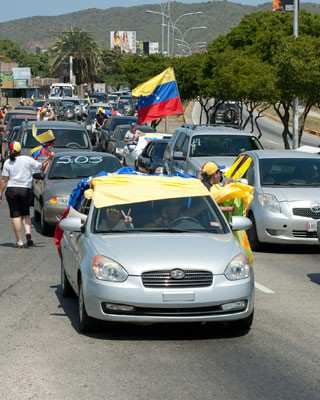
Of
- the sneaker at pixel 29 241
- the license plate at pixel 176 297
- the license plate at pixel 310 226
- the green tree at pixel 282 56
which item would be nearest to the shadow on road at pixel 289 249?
the license plate at pixel 310 226

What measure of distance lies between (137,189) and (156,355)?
7.89ft

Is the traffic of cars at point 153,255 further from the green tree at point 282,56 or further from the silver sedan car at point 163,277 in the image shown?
the green tree at point 282,56

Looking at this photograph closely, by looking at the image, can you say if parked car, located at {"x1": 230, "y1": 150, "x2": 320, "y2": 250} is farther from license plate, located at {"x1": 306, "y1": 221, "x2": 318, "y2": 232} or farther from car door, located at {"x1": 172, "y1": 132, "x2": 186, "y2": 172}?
car door, located at {"x1": 172, "y1": 132, "x2": 186, "y2": 172}

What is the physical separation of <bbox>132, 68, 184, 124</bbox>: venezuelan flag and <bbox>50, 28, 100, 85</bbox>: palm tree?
97.4 meters

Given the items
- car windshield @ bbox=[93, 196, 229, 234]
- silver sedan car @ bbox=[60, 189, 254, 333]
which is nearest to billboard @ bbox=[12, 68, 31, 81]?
car windshield @ bbox=[93, 196, 229, 234]

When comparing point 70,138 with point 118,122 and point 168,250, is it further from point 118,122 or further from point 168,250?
point 118,122

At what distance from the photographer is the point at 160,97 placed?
28.3m

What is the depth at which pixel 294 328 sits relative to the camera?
10.6m

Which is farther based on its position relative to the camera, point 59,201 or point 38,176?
point 59,201

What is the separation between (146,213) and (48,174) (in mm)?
9588

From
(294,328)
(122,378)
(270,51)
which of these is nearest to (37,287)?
(294,328)

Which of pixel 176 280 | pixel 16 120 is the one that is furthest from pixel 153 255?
pixel 16 120

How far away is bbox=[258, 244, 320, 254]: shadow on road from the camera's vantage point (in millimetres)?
17688

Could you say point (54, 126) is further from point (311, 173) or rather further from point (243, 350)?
point (243, 350)
